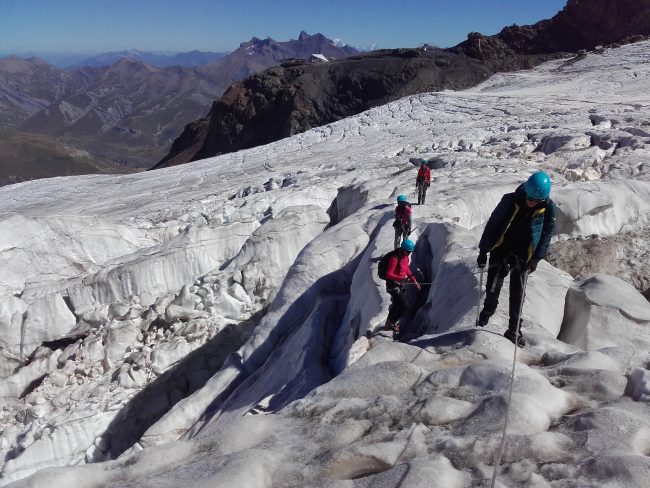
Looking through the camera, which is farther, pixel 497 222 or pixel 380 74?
pixel 380 74

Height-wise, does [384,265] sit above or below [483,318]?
above

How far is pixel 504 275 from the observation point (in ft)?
18.7

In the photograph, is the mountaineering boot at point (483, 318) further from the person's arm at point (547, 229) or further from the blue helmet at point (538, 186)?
the blue helmet at point (538, 186)

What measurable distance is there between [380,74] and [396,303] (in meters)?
60.8

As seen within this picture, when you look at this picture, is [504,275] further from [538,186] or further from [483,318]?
[538,186]

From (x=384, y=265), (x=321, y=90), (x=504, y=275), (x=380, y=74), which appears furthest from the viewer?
(x=321, y=90)

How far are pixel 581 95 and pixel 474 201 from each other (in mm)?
24194

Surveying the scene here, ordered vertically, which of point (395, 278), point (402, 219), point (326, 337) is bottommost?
point (326, 337)

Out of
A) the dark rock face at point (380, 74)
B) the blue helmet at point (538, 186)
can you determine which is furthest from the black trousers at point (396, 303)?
the dark rock face at point (380, 74)

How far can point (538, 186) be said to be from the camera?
491cm

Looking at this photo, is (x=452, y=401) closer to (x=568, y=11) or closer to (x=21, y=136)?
(x=568, y=11)

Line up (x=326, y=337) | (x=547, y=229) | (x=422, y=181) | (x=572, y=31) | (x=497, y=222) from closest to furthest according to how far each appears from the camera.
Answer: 1. (x=547, y=229)
2. (x=497, y=222)
3. (x=326, y=337)
4. (x=422, y=181)
5. (x=572, y=31)

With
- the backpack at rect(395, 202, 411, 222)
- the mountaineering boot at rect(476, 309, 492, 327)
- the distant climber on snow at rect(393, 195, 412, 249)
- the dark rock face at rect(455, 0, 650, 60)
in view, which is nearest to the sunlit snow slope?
the mountaineering boot at rect(476, 309, 492, 327)

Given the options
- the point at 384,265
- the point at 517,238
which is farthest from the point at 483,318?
the point at 384,265
